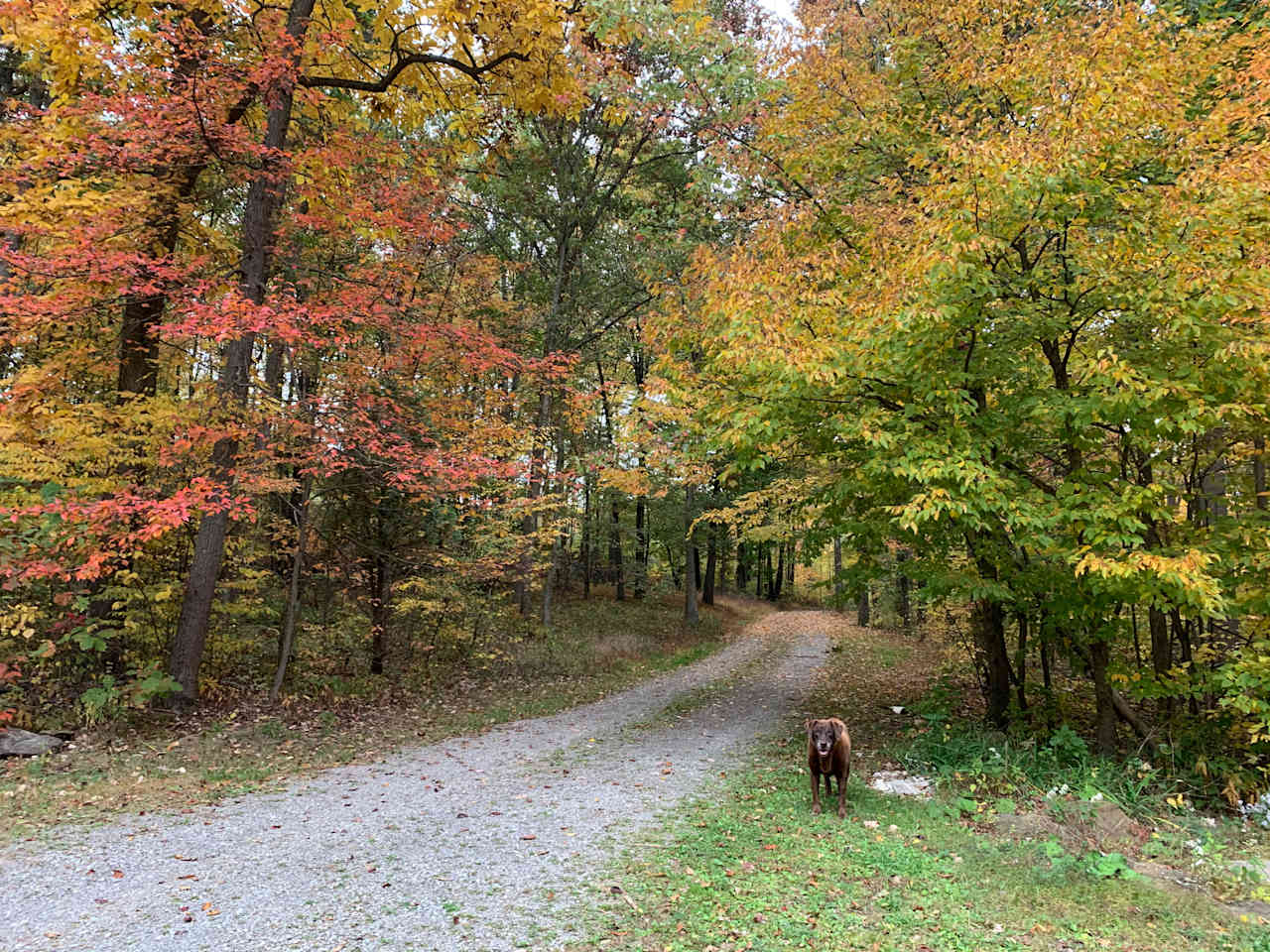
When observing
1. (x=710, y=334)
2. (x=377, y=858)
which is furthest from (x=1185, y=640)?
(x=377, y=858)

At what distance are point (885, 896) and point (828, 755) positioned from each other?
176cm

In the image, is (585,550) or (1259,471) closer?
(1259,471)

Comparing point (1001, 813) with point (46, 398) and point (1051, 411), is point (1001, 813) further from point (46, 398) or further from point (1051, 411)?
point (46, 398)

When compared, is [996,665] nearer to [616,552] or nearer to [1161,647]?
[1161,647]

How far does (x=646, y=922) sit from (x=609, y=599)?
21.9 m

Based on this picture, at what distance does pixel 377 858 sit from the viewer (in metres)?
4.93

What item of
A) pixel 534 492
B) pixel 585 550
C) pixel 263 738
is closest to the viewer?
pixel 263 738

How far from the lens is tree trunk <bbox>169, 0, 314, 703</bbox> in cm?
868

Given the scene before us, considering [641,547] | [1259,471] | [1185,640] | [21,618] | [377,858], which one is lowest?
[377,858]

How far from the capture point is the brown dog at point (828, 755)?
5988mm

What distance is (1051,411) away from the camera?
644 cm

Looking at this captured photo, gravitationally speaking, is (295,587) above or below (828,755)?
above

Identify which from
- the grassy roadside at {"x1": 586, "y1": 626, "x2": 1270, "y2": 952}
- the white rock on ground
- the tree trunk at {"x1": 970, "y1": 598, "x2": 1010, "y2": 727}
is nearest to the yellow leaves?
the grassy roadside at {"x1": 586, "y1": 626, "x2": 1270, "y2": 952}

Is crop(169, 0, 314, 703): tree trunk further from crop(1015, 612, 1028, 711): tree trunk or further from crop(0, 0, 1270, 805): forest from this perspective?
crop(1015, 612, 1028, 711): tree trunk
